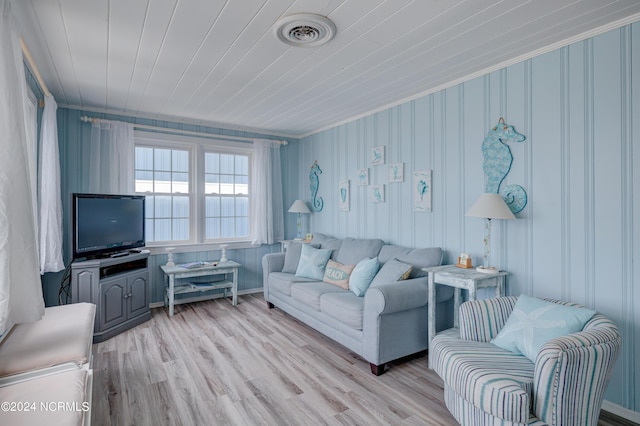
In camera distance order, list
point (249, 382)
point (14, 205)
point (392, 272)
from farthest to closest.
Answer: point (392, 272), point (249, 382), point (14, 205)

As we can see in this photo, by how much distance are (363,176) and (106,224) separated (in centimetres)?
295

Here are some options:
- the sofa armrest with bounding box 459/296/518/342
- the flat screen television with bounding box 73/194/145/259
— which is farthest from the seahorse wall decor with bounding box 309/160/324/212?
the sofa armrest with bounding box 459/296/518/342

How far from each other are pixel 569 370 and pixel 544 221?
1.30 metres

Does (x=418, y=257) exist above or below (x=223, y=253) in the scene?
above

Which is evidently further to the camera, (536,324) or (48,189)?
(48,189)

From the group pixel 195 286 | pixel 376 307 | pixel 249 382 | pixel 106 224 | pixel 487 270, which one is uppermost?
pixel 106 224

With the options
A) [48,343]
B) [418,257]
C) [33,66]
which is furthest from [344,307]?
[33,66]

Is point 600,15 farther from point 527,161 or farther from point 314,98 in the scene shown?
point 314,98

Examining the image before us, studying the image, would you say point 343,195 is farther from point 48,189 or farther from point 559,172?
point 48,189

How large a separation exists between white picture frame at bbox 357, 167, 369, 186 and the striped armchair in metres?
2.58

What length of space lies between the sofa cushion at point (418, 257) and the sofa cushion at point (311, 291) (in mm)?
620

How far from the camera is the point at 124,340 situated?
3.41 meters

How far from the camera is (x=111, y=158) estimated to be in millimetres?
4137

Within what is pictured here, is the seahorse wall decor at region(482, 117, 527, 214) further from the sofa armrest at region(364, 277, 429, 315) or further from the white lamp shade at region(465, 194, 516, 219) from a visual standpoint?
the sofa armrest at region(364, 277, 429, 315)
